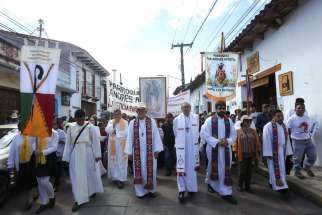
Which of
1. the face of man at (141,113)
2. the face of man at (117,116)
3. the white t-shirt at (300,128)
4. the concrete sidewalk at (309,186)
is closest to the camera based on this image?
the concrete sidewalk at (309,186)

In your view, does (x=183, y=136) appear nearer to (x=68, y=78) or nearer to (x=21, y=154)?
(x=21, y=154)

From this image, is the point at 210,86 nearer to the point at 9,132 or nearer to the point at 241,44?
the point at 241,44

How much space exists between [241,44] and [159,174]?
21.1 ft

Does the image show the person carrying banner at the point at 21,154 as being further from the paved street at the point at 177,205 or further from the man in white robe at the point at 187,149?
the man in white robe at the point at 187,149

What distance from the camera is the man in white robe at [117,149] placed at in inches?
349

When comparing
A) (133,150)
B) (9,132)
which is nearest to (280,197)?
(133,150)

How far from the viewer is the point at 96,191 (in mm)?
7301

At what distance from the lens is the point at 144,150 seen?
7.66 meters

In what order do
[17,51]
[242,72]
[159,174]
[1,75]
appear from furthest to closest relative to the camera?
[17,51]
[1,75]
[242,72]
[159,174]

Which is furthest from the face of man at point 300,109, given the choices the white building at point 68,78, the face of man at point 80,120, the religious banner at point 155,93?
the white building at point 68,78

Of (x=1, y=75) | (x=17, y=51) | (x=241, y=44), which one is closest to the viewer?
(x=241, y=44)

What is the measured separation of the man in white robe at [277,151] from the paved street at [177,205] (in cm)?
28

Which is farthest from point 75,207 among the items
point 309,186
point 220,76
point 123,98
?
point 123,98

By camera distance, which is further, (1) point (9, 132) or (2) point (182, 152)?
(1) point (9, 132)
